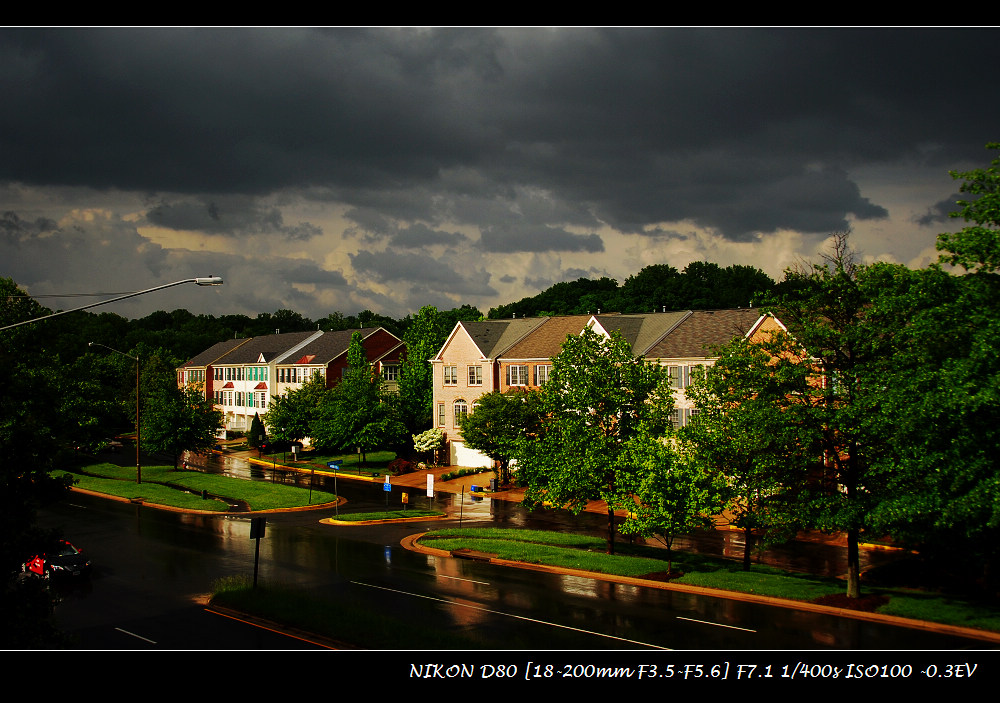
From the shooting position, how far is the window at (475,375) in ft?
208

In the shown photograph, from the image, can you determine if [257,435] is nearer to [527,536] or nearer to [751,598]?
[527,536]

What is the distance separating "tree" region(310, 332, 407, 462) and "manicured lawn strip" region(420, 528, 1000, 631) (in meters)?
25.8

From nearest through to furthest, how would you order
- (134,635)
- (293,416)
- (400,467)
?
(134,635) → (400,467) → (293,416)

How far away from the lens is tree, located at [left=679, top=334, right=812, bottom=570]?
25281 millimetres

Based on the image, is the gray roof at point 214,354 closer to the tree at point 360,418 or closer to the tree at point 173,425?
the tree at point 173,425

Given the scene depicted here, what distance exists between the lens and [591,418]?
34.0 metres

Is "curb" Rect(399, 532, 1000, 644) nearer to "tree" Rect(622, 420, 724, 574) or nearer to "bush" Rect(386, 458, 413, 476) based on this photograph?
"tree" Rect(622, 420, 724, 574)

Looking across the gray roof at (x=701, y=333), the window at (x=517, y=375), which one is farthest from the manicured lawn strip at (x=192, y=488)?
the gray roof at (x=701, y=333)

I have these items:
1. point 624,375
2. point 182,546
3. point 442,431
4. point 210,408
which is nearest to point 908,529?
point 624,375

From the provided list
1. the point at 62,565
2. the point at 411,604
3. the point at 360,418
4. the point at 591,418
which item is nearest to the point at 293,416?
the point at 360,418

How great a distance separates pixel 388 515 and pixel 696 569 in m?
19.6

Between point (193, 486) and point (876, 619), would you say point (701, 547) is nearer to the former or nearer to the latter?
point (876, 619)

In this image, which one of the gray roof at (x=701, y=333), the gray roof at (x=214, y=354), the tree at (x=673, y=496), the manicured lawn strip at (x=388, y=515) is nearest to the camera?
the tree at (x=673, y=496)

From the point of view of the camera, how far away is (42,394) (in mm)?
27984
